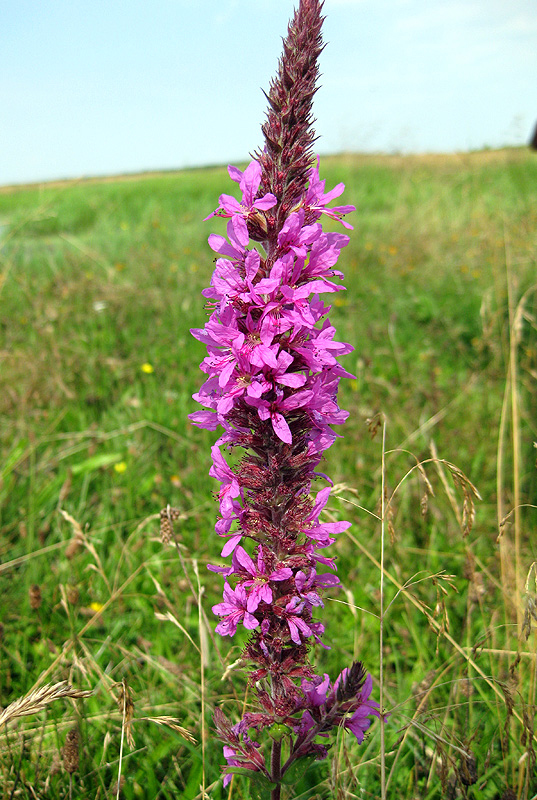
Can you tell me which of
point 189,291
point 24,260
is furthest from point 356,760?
point 24,260

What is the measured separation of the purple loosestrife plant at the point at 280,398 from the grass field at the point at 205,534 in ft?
0.78

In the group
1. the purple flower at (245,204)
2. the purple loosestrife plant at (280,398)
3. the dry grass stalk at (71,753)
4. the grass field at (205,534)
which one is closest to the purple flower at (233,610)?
the purple loosestrife plant at (280,398)

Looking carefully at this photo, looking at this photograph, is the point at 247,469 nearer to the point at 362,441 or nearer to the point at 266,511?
the point at 266,511

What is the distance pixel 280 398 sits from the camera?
167 cm

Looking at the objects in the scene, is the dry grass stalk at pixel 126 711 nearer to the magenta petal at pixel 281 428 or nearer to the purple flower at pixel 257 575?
the purple flower at pixel 257 575

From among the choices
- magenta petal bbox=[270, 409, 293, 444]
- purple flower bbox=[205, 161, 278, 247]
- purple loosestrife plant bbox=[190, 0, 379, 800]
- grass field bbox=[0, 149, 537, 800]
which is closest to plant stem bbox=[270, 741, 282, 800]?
purple loosestrife plant bbox=[190, 0, 379, 800]

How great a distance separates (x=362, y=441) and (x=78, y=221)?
14.7 m

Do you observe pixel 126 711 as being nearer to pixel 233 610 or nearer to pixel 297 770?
pixel 233 610

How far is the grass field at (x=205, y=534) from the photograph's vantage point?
2.19 meters

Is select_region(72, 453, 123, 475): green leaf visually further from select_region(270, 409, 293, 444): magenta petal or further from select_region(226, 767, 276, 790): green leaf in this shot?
select_region(270, 409, 293, 444): magenta petal

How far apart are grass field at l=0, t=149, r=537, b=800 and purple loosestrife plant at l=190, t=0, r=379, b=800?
0.24 meters

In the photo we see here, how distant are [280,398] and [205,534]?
2180 mm

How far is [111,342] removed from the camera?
5828mm

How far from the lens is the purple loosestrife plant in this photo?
1642 millimetres
